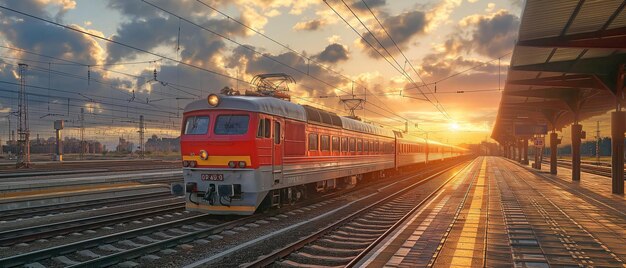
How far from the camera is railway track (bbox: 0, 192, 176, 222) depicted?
1491 cm

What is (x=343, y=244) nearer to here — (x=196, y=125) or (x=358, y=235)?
(x=358, y=235)

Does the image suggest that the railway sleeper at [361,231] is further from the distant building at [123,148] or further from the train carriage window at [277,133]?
the distant building at [123,148]

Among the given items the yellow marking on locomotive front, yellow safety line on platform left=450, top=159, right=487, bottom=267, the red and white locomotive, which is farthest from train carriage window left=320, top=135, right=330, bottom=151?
yellow safety line on platform left=450, top=159, right=487, bottom=267

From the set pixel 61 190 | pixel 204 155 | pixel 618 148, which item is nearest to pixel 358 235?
pixel 204 155

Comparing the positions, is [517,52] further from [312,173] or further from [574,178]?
[574,178]

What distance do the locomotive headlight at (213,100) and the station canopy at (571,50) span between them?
31.1 ft

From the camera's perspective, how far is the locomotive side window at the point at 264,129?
13.3 metres

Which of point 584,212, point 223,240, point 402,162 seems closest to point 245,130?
point 223,240

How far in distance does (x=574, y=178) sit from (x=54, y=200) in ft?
A: 101

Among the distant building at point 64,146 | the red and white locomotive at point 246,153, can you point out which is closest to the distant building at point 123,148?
the distant building at point 64,146

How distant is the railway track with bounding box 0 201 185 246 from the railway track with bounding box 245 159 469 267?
5.80 m

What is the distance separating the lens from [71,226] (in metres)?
12.3

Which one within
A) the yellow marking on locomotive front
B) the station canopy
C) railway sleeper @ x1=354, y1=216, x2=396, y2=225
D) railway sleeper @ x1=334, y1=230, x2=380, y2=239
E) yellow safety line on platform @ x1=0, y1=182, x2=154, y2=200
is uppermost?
the station canopy

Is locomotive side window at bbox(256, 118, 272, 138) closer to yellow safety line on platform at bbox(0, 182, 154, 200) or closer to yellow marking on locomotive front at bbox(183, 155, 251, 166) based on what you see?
yellow marking on locomotive front at bbox(183, 155, 251, 166)
